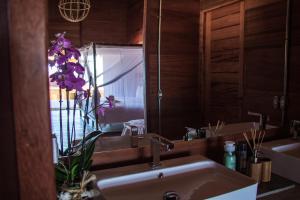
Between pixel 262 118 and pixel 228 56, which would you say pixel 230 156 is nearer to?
pixel 262 118

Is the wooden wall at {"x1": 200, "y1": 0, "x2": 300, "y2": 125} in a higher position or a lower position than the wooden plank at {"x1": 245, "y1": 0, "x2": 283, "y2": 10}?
lower

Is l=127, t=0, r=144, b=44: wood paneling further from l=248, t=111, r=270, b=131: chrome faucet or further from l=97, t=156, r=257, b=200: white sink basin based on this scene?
l=248, t=111, r=270, b=131: chrome faucet

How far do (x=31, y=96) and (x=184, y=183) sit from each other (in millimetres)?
1009

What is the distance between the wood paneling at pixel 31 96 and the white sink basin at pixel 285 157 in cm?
137

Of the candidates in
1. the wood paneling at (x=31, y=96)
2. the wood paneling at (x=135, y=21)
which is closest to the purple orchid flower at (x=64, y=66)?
the wood paneling at (x=135, y=21)

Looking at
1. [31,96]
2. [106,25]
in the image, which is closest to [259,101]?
[106,25]

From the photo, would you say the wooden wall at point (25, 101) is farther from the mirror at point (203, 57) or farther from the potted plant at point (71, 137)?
the mirror at point (203, 57)

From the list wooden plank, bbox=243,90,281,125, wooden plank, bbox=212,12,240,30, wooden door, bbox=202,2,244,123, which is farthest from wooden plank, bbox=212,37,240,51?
wooden plank, bbox=243,90,281,125

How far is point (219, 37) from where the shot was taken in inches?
74.0

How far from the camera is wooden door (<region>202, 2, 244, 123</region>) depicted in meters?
1.84

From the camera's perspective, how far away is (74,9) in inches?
53.6

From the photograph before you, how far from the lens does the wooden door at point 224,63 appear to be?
1840mm

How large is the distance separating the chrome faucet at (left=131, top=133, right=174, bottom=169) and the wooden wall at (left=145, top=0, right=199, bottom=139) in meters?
0.11

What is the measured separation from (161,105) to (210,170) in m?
0.49
